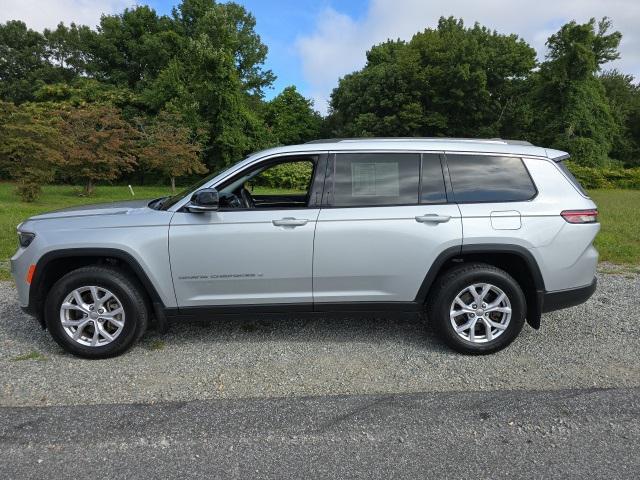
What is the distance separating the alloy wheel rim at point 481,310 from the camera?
3734 mm

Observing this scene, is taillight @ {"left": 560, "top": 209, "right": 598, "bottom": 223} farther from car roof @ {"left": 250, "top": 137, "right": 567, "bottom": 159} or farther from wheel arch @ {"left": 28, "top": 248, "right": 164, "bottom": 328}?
wheel arch @ {"left": 28, "top": 248, "right": 164, "bottom": 328}

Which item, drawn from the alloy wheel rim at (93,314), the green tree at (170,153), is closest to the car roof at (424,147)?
the alloy wheel rim at (93,314)

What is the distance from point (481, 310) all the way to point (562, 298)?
690 millimetres

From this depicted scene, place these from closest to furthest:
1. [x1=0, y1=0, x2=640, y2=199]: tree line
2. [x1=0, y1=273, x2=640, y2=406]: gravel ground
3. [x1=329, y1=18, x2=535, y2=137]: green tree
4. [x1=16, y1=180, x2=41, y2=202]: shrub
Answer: [x1=0, y1=273, x2=640, y2=406]: gravel ground < [x1=16, y1=180, x2=41, y2=202]: shrub < [x1=0, y1=0, x2=640, y2=199]: tree line < [x1=329, y1=18, x2=535, y2=137]: green tree

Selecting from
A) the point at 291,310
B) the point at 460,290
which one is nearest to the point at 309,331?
the point at 291,310

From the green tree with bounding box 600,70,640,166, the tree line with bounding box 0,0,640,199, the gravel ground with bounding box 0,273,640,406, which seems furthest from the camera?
the green tree with bounding box 600,70,640,166

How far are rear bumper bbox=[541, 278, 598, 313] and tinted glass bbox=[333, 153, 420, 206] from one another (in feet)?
4.44

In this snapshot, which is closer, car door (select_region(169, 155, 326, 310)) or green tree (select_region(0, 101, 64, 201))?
car door (select_region(169, 155, 326, 310))

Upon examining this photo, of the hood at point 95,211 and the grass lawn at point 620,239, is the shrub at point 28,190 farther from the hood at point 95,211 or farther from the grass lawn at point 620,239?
the grass lawn at point 620,239

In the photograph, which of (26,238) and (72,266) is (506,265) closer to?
(72,266)

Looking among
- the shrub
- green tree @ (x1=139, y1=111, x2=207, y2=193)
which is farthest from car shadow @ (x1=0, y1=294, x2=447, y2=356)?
green tree @ (x1=139, y1=111, x2=207, y2=193)

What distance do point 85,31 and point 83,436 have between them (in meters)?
47.6

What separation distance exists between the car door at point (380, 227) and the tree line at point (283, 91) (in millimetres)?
20271

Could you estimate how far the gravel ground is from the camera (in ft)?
10.7
